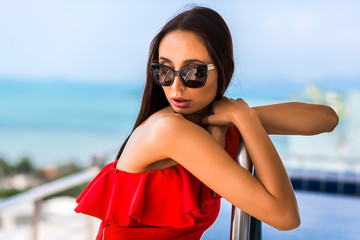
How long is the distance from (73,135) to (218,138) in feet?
58.2

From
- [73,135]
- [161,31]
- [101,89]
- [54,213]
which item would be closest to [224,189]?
[161,31]

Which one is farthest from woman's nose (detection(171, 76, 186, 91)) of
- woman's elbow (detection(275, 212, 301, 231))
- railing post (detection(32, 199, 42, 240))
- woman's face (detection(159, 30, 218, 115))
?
railing post (detection(32, 199, 42, 240))

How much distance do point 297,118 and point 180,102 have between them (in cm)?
44

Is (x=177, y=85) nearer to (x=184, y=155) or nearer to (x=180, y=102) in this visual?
(x=180, y=102)

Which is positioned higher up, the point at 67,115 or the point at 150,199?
the point at 150,199

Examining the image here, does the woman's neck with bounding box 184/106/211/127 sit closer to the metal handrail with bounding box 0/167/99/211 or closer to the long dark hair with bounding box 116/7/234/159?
the long dark hair with bounding box 116/7/234/159

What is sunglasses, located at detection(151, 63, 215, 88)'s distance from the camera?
1.14 m

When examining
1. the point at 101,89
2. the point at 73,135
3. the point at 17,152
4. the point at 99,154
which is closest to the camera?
the point at 99,154

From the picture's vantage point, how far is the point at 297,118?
140 centimetres

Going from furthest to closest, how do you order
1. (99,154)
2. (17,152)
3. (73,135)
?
1. (73,135)
2. (17,152)
3. (99,154)

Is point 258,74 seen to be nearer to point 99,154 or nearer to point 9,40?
point 9,40

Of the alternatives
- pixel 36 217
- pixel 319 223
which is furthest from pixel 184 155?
pixel 36 217

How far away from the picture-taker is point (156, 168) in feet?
3.98

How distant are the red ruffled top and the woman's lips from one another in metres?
0.17
